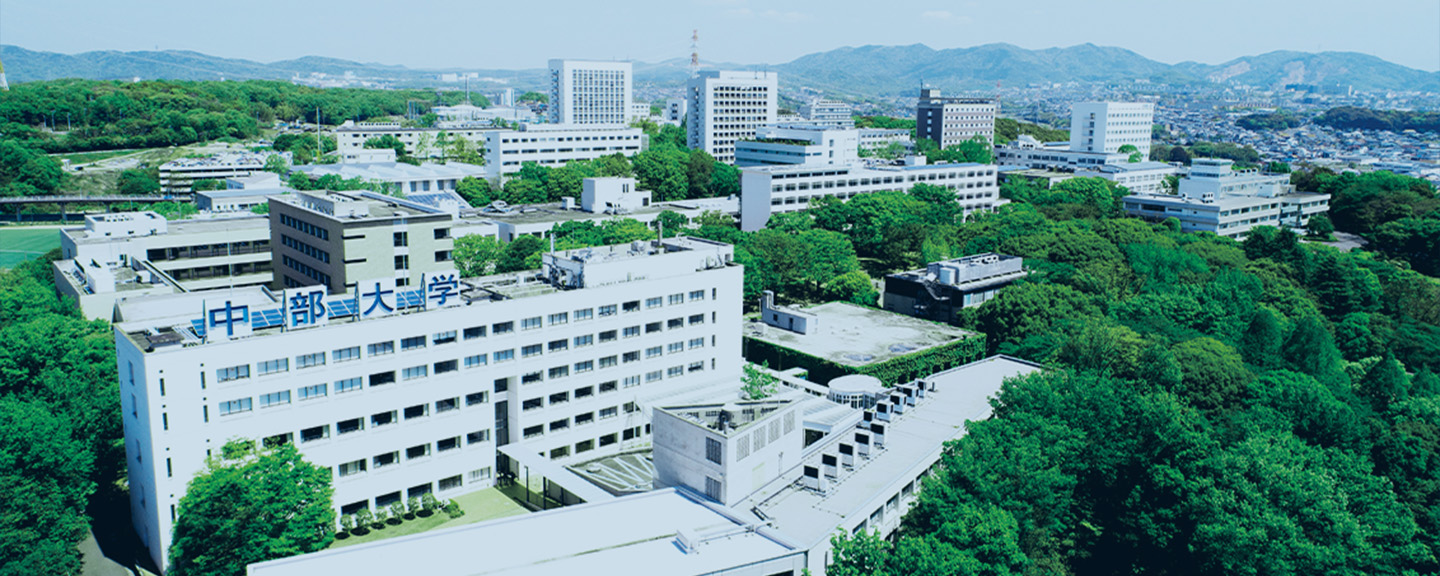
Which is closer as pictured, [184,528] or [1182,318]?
[184,528]

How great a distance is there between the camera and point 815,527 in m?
31.6

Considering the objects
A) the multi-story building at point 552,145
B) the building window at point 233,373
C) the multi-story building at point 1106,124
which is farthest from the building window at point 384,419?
the multi-story building at point 1106,124

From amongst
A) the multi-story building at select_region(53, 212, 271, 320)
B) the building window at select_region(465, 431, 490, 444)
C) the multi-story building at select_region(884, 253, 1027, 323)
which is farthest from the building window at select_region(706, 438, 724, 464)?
the multi-story building at select_region(53, 212, 271, 320)

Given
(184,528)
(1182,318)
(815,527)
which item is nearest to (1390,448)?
(1182,318)

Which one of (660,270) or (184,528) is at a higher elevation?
(660,270)

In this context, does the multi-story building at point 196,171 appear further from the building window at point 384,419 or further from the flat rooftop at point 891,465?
the flat rooftop at point 891,465

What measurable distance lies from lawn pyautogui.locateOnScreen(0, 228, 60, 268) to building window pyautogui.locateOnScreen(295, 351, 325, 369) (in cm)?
8048

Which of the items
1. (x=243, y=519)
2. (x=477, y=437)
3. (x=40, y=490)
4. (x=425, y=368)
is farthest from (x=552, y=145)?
(x=243, y=519)

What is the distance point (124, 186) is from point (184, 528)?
383 ft

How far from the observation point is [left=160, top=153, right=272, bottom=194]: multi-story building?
122875mm

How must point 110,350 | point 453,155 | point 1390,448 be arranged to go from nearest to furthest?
point 1390,448 < point 110,350 < point 453,155

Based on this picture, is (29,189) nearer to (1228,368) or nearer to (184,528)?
(184,528)

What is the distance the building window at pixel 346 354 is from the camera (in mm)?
37284

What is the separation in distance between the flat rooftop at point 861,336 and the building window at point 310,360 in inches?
1188
